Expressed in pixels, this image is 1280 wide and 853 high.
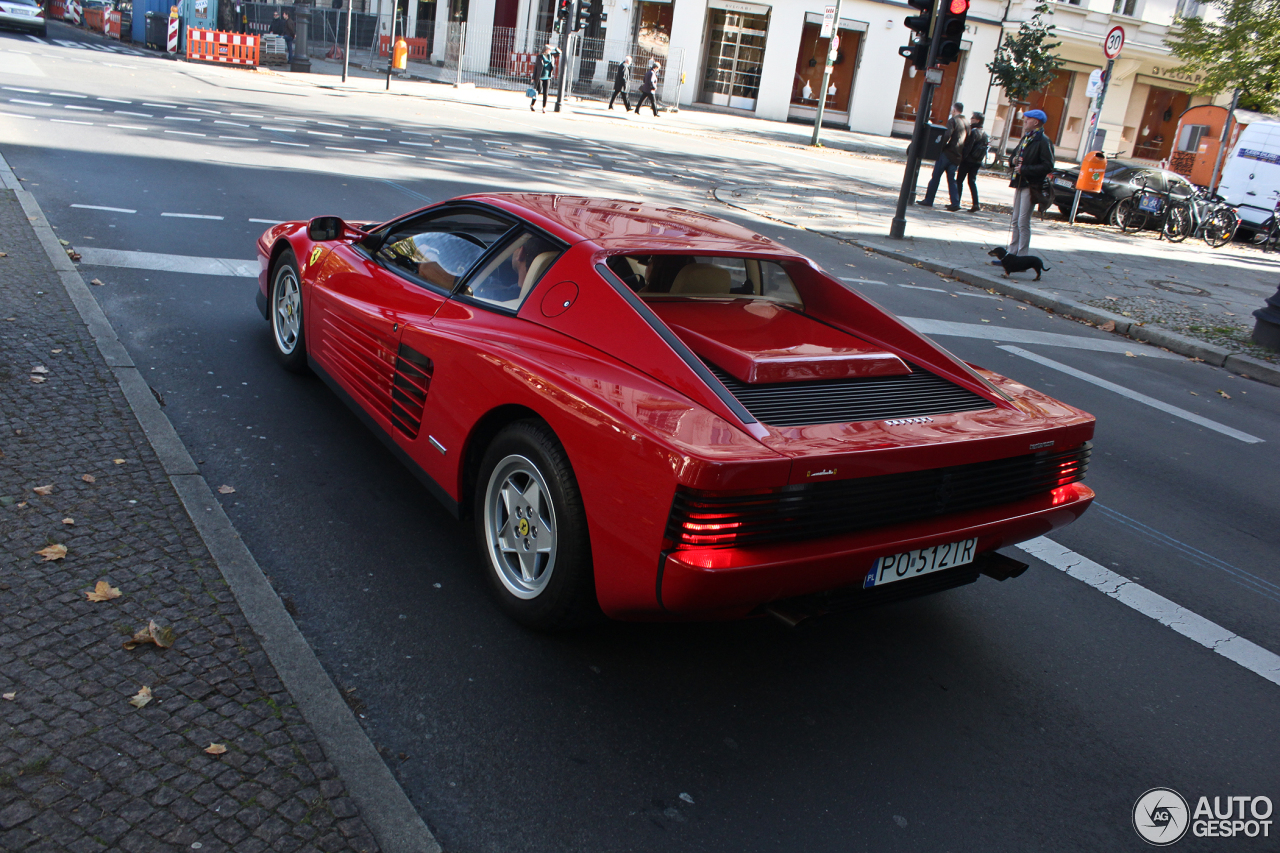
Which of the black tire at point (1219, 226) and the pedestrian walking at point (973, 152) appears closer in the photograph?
the pedestrian walking at point (973, 152)

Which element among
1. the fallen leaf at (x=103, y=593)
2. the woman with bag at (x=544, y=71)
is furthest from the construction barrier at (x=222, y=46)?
the fallen leaf at (x=103, y=593)

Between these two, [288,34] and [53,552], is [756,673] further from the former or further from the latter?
[288,34]

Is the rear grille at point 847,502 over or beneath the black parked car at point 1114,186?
beneath

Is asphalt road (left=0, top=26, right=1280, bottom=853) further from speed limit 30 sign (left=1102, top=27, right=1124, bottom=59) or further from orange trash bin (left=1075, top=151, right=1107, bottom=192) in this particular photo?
orange trash bin (left=1075, top=151, right=1107, bottom=192)

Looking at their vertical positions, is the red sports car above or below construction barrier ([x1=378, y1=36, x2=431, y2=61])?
below

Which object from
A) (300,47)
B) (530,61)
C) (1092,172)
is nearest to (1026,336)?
(1092,172)

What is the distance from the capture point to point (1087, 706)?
11.5 ft

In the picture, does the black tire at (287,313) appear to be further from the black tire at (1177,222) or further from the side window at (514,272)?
the black tire at (1177,222)

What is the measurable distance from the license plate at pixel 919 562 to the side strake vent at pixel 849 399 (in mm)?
468

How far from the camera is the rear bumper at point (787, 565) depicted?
2.77 m

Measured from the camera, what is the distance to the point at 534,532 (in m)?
3.40

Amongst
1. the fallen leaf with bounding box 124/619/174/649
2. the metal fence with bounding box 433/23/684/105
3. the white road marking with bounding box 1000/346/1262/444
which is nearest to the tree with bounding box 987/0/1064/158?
the metal fence with bounding box 433/23/684/105

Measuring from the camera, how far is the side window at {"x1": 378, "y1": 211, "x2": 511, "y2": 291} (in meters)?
4.24

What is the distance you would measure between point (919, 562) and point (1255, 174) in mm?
24770
